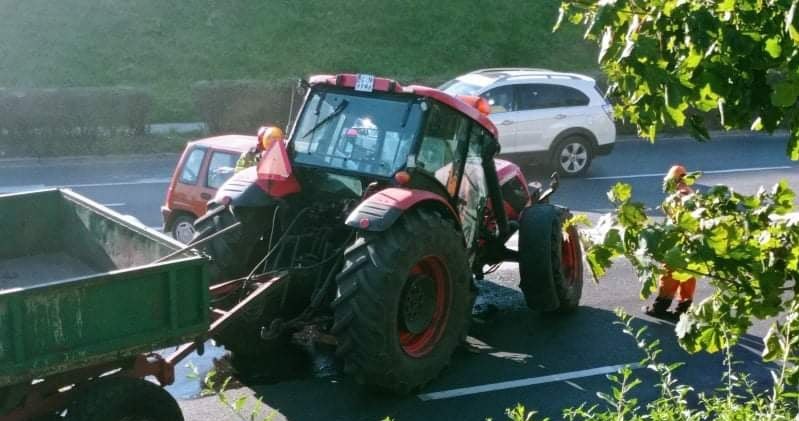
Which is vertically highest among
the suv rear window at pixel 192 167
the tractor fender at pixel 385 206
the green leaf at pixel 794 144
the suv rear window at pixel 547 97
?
the green leaf at pixel 794 144

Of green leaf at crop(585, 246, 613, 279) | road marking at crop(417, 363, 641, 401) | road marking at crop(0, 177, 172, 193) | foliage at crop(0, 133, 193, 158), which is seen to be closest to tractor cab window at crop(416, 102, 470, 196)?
road marking at crop(417, 363, 641, 401)

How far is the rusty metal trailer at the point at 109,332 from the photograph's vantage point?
5.45m

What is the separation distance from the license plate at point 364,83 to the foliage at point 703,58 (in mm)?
4323

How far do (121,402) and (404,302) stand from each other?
8.14ft

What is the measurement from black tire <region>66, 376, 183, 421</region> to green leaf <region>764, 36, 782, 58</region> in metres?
3.96

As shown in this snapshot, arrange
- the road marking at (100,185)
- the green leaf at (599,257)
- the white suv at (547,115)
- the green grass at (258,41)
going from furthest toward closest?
1. the green grass at (258,41)
2. the white suv at (547,115)
3. the road marking at (100,185)
4. the green leaf at (599,257)

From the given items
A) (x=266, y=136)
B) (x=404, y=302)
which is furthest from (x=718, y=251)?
(x=266, y=136)

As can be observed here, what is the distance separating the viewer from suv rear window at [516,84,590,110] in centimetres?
1764

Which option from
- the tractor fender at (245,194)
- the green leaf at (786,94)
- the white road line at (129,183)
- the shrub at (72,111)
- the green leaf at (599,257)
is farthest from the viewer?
the shrub at (72,111)

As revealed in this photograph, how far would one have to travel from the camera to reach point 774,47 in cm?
387

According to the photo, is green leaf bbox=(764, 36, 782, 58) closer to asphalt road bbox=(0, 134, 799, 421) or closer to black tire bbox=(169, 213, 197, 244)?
asphalt road bbox=(0, 134, 799, 421)

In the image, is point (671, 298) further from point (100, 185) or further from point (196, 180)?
point (100, 185)

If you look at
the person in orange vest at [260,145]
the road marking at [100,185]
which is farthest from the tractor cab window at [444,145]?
the road marking at [100,185]

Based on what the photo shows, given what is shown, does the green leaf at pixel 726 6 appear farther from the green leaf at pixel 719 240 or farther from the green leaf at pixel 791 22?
the green leaf at pixel 719 240
